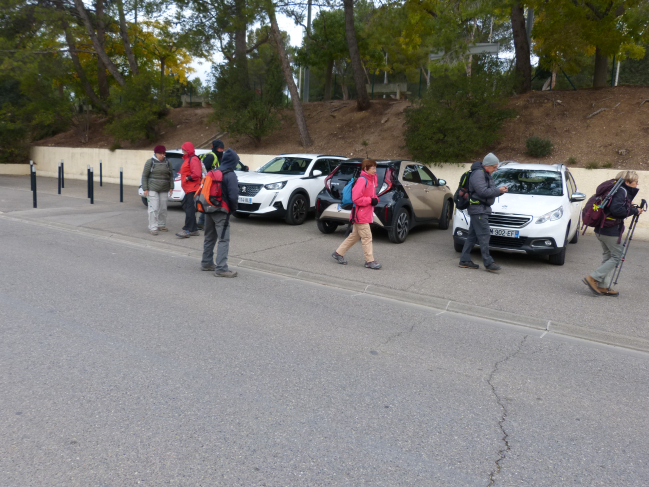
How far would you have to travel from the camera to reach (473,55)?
18359 millimetres

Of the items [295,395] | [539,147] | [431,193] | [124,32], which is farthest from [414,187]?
[124,32]

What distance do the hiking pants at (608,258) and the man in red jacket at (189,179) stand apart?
7118 mm

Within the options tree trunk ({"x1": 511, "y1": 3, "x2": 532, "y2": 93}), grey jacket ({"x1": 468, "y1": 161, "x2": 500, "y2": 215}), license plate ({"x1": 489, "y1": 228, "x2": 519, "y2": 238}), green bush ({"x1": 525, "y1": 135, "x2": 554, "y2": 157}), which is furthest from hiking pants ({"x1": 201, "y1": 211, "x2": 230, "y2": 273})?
tree trunk ({"x1": 511, "y1": 3, "x2": 532, "y2": 93})

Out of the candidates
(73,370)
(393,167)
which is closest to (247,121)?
(393,167)

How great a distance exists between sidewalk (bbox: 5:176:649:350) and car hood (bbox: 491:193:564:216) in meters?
0.95

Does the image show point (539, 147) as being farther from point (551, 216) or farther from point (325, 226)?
point (325, 226)

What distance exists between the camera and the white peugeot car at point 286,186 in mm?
12266

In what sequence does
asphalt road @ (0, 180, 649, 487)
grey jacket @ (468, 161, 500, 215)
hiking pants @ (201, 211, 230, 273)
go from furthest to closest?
grey jacket @ (468, 161, 500, 215) < hiking pants @ (201, 211, 230, 273) < asphalt road @ (0, 180, 649, 487)

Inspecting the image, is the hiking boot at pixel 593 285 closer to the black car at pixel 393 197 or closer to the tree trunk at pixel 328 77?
the black car at pixel 393 197

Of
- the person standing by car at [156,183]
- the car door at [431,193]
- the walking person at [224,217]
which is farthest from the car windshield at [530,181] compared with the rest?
the person standing by car at [156,183]

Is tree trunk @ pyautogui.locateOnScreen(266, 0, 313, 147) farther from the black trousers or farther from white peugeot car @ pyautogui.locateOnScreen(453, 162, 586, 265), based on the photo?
white peugeot car @ pyautogui.locateOnScreen(453, 162, 586, 265)

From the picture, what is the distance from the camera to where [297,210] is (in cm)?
1294

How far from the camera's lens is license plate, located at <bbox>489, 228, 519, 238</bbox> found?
29.4ft

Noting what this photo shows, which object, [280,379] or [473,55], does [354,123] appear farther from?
[280,379]
